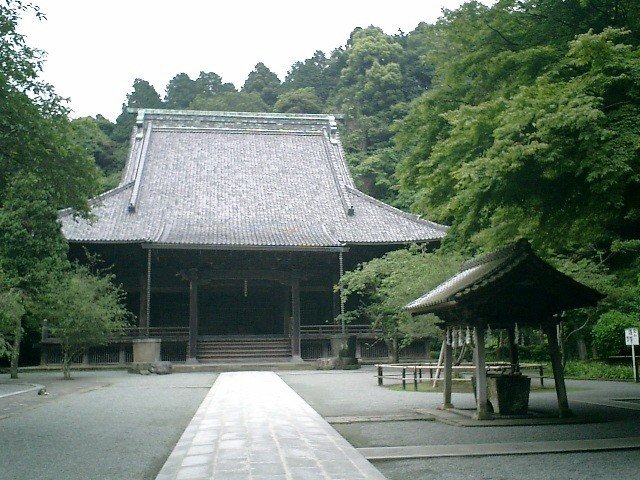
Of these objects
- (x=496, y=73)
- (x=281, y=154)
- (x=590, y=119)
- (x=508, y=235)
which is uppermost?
(x=281, y=154)

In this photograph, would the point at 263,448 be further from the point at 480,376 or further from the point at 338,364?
the point at 338,364

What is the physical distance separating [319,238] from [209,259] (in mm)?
4613

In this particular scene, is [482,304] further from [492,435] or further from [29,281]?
[29,281]

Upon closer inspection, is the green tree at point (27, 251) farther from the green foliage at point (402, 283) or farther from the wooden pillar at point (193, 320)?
the green foliage at point (402, 283)

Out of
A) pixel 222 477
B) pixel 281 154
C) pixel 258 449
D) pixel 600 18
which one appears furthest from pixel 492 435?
pixel 281 154

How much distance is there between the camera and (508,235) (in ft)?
33.2

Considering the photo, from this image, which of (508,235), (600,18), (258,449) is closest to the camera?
(258,449)

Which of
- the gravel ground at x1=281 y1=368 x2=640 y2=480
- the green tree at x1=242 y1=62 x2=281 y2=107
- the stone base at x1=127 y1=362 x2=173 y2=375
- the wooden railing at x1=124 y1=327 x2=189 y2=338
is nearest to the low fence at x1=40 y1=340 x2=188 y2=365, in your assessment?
the wooden railing at x1=124 y1=327 x2=189 y2=338

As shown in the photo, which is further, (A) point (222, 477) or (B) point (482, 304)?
(B) point (482, 304)

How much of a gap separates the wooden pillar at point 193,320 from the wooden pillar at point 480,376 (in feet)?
53.8

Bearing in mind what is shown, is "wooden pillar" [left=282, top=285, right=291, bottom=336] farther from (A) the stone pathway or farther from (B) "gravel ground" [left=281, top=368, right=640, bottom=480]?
(A) the stone pathway

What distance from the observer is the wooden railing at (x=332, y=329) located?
85.4 ft

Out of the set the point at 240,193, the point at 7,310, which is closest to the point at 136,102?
the point at 240,193

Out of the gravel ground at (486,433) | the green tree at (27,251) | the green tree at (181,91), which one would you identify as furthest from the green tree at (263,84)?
the gravel ground at (486,433)
